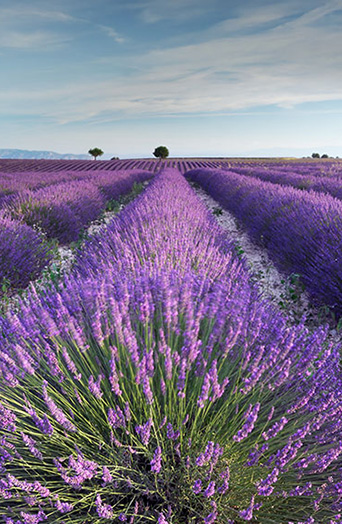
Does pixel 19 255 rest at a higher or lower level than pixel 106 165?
lower

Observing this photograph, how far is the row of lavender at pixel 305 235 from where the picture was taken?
12.0 feet

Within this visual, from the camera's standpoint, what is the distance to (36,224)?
6.28m

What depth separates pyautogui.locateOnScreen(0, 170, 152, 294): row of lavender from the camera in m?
4.29

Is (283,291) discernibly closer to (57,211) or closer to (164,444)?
(164,444)

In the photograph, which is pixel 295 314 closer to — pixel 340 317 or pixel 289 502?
pixel 340 317

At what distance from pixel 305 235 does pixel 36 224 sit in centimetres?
434

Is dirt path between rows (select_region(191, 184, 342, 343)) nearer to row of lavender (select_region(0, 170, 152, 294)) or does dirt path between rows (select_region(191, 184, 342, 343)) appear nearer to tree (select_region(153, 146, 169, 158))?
row of lavender (select_region(0, 170, 152, 294))

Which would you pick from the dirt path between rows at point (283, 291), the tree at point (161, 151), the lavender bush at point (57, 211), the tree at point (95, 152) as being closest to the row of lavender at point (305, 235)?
the dirt path between rows at point (283, 291)

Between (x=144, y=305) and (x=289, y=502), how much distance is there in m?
0.88

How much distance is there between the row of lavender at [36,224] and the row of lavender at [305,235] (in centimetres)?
316

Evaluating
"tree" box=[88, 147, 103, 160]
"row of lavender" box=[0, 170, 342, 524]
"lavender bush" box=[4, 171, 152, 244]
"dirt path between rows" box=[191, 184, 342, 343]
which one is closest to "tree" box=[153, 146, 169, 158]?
"tree" box=[88, 147, 103, 160]

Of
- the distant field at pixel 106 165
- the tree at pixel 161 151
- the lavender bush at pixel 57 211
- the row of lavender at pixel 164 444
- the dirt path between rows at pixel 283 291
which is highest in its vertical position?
the tree at pixel 161 151

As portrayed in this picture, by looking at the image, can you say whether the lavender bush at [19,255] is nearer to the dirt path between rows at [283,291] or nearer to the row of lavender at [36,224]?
the row of lavender at [36,224]

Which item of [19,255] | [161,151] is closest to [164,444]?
[19,255]
